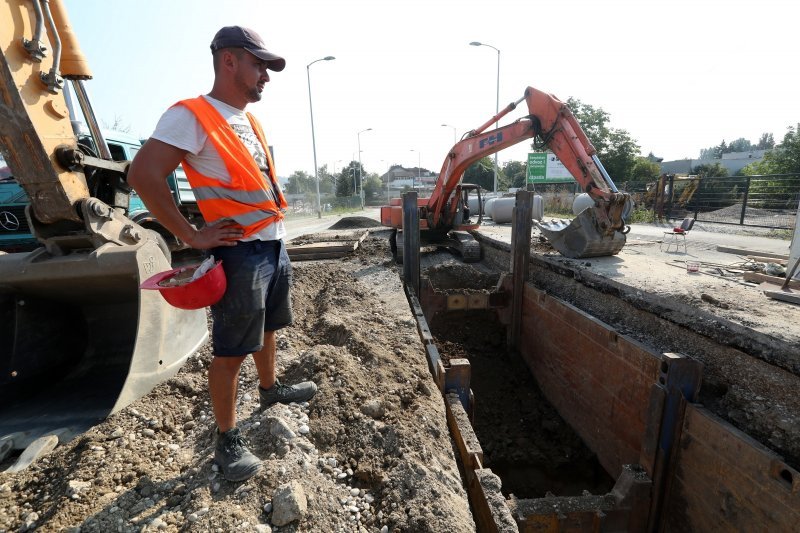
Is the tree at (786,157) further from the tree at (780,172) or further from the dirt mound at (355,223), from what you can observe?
the dirt mound at (355,223)

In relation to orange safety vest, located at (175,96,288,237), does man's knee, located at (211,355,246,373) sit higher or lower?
lower

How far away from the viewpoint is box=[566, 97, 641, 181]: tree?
96.4ft

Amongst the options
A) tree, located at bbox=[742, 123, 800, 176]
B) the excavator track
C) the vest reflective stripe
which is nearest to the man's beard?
the vest reflective stripe

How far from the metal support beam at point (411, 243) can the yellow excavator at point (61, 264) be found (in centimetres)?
324

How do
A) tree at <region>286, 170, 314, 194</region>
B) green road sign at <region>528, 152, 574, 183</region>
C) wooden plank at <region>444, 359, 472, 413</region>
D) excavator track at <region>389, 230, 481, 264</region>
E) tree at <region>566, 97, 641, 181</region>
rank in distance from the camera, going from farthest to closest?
1. tree at <region>286, 170, 314, 194</region>
2. tree at <region>566, 97, 641, 181</region>
3. green road sign at <region>528, 152, 574, 183</region>
4. excavator track at <region>389, 230, 481, 264</region>
5. wooden plank at <region>444, 359, 472, 413</region>

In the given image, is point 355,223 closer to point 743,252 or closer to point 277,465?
point 743,252

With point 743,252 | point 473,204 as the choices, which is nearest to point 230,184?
point 743,252

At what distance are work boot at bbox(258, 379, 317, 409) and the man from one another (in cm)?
41

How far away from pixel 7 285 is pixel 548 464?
5091 millimetres

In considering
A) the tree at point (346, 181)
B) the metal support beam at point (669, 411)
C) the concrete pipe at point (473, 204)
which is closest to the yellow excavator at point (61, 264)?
the metal support beam at point (669, 411)

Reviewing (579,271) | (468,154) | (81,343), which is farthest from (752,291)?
(81,343)

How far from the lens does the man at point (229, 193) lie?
5.86ft

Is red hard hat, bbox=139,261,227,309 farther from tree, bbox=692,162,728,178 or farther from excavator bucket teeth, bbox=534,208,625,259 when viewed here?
tree, bbox=692,162,728,178

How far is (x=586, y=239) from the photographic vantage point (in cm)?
623
